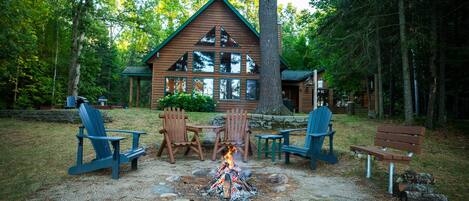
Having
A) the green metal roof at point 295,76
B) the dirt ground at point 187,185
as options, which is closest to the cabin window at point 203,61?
the green metal roof at point 295,76

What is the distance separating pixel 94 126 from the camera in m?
4.32

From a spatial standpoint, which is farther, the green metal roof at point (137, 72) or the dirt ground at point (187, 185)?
the green metal roof at point (137, 72)

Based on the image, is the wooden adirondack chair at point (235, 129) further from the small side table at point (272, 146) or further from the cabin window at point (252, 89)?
the cabin window at point (252, 89)

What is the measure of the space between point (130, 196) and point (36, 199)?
938 mm

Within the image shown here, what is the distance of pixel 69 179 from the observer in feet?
13.1

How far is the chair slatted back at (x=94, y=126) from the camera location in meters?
4.18

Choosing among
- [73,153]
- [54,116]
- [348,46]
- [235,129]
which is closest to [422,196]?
[235,129]

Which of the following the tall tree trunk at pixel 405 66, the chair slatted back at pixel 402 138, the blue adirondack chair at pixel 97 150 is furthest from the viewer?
the tall tree trunk at pixel 405 66

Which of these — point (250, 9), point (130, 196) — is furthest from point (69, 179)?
point (250, 9)

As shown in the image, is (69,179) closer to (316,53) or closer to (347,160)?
(347,160)

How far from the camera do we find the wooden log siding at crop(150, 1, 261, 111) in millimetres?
16781

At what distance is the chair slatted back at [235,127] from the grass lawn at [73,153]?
190 cm

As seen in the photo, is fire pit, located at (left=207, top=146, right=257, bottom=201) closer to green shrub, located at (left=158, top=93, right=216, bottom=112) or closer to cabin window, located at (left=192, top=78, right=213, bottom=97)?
green shrub, located at (left=158, top=93, right=216, bottom=112)

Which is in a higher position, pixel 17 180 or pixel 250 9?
pixel 250 9
